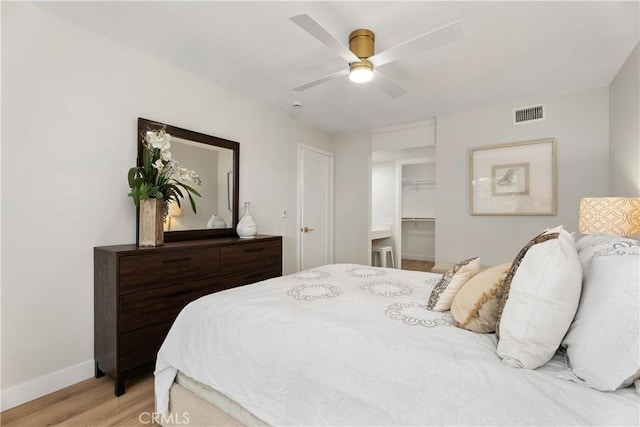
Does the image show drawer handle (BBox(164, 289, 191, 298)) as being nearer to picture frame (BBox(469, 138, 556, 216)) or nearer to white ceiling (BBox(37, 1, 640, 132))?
white ceiling (BBox(37, 1, 640, 132))

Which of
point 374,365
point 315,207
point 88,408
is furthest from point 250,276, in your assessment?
point 374,365

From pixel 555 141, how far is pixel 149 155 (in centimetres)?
398

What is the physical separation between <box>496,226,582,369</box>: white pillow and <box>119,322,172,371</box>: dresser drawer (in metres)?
2.17

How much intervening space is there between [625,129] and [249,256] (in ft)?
11.4

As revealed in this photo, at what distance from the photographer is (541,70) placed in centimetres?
277

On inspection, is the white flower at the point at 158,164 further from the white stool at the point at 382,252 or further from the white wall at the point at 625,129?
the white stool at the point at 382,252

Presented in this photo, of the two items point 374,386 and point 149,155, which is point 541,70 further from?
point 149,155

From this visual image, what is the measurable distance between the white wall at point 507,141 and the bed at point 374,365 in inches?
95.6

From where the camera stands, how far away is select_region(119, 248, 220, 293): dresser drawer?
2.04 meters

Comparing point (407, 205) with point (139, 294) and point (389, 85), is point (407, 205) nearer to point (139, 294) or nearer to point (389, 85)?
point (389, 85)

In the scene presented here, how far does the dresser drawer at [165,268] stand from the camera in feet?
6.69

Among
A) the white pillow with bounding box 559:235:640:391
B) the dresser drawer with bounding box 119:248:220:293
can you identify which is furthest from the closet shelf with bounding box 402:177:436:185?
the white pillow with bounding box 559:235:640:391

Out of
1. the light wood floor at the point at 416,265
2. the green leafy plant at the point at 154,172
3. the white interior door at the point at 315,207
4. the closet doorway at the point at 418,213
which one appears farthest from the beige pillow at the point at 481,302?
the closet doorway at the point at 418,213

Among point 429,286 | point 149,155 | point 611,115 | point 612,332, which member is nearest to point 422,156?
point 611,115
